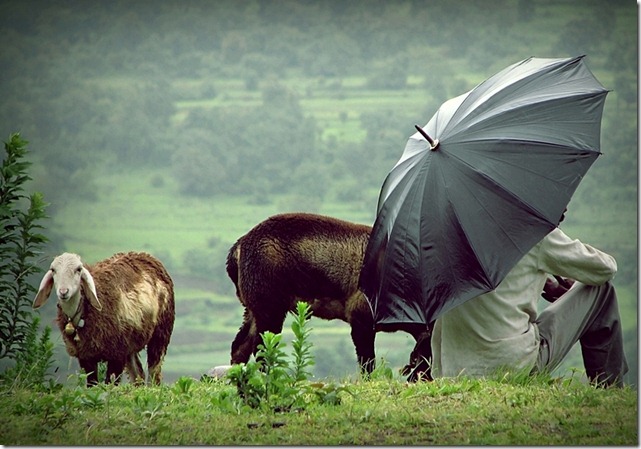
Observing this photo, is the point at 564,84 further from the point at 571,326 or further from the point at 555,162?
the point at 571,326

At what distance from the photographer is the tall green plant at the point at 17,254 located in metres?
8.36

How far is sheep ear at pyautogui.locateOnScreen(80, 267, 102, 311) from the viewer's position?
9031 millimetres

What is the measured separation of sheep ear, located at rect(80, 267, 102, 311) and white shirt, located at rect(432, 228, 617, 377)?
9.99 ft

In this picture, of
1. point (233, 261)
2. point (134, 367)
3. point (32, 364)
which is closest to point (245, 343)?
point (233, 261)

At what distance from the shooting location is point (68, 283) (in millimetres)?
8859

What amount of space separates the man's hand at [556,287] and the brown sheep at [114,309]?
319 centimetres

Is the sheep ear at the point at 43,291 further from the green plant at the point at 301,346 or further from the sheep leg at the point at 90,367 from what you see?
the green plant at the point at 301,346

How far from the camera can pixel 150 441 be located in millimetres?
6621

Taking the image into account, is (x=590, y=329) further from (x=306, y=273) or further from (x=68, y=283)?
(x=68, y=283)

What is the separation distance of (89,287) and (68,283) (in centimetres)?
25

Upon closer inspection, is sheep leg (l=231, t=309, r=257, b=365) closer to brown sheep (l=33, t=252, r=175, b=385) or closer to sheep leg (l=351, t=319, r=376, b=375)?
brown sheep (l=33, t=252, r=175, b=385)

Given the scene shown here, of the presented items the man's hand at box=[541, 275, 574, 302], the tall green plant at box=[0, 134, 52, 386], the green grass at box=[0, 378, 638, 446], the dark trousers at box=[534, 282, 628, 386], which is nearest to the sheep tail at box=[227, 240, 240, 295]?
the tall green plant at box=[0, 134, 52, 386]

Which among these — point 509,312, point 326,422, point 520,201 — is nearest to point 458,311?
point 509,312

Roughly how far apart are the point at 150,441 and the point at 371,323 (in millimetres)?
3672
